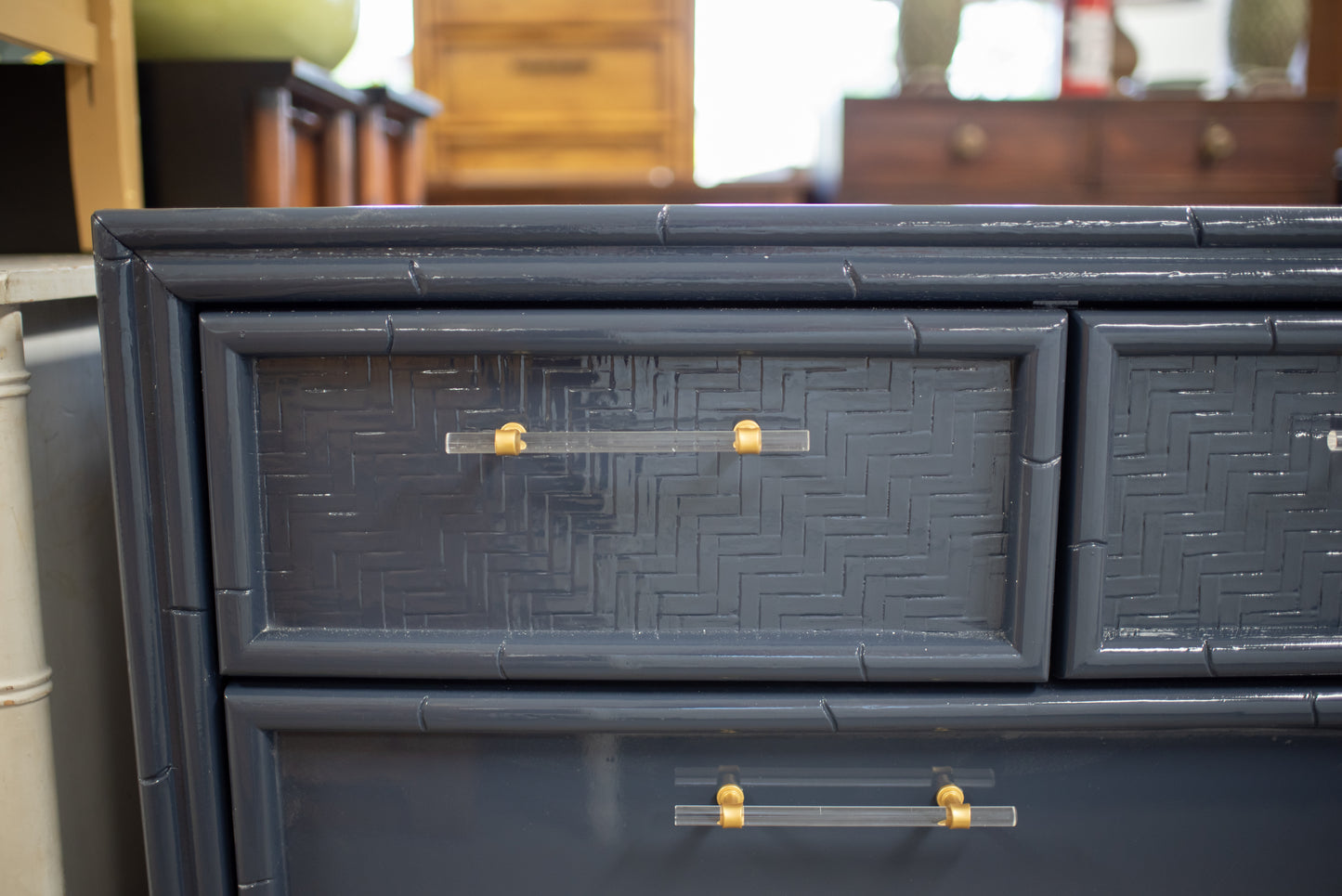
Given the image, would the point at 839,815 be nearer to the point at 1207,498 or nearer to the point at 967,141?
the point at 1207,498

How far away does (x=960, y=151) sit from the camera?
96cm

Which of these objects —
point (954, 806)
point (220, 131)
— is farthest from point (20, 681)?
point (954, 806)

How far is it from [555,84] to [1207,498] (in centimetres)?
102

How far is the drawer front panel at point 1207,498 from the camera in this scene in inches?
20.3

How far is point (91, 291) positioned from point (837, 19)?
3.64ft

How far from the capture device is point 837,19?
130 centimetres

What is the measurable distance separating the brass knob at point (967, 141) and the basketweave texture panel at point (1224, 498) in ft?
1.70

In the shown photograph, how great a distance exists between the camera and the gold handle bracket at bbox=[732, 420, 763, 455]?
521mm

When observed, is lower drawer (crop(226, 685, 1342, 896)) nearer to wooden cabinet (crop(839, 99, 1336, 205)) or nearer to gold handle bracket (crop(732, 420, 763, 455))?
gold handle bracket (crop(732, 420, 763, 455))

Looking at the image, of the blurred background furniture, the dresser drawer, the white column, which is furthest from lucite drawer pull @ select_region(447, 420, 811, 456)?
the dresser drawer

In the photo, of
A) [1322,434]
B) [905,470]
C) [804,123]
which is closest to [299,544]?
[905,470]

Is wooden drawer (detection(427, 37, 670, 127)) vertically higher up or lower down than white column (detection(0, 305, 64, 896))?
higher up

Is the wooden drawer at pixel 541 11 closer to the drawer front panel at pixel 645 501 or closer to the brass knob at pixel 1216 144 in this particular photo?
the brass knob at pixel 1216 144

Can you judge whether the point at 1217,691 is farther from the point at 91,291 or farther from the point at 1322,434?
the point at 91,291
